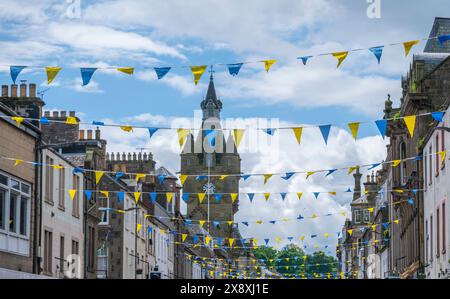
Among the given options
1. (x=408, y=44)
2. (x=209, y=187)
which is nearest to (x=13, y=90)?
(x=408, y=44)

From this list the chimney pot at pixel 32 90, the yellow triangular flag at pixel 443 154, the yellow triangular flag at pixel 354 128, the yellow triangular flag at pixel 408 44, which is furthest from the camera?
the chimney pot at pixel 32 90

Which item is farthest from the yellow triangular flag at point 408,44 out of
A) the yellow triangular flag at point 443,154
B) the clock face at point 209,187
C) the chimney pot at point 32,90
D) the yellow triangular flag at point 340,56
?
the clock face at point 209,187

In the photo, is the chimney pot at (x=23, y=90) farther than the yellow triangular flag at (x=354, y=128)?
Yes

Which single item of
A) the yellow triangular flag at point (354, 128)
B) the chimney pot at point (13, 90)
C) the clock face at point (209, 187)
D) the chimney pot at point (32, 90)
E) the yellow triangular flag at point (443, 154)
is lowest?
the yellow triangular flag at point (354, 128)

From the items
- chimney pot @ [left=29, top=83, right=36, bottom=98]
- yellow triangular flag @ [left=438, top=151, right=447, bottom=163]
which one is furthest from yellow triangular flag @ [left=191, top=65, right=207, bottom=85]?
chimney pot @ [left=29, top=83, right=36, bottom=98]

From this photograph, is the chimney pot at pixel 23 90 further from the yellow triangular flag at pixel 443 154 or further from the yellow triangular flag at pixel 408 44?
the yellow triangular flag at pixel 408 44

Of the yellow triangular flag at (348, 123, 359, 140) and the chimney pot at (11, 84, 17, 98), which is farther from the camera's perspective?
the chimney pot at (11, 84, 17, 98)

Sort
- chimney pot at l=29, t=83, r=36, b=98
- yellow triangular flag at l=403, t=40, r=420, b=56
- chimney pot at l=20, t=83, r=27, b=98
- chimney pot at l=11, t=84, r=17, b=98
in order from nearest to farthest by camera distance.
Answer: yellow triangular flag at l=403, t=40, r=420, b=56 → chimney pot at l=29, t=83, r=36, b=98 → chimney pot at l=20, t=83, r=27, b=98 → chimney pot at l=11, t=84, r=17, b=98

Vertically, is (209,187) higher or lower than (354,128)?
higher

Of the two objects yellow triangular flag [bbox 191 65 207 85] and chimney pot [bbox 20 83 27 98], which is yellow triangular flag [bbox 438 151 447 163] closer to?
yellow triangular flag [bbox 191 65 207 85]

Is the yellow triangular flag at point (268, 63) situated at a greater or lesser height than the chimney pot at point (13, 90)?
lesser

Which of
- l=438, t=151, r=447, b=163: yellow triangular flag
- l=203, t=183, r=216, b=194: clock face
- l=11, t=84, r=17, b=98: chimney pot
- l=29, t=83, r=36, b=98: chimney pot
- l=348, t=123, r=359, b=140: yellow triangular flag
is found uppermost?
l=203, t=183, r=216, b=194: clock face

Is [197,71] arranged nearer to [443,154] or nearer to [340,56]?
[340,56]
